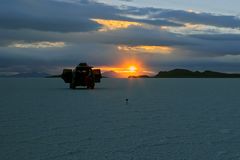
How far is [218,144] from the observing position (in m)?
17.9

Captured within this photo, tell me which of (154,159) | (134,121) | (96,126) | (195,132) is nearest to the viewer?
A: (154,159)

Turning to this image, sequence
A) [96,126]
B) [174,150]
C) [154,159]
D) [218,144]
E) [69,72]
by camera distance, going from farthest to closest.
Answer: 1. [69,72]
2. [96,126]
3. [218,144]
4. [174,150]
5. [154,159]

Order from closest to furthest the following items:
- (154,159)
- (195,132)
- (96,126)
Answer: (154,159) → (195,132) → (96,126)

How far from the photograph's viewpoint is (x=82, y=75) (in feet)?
232

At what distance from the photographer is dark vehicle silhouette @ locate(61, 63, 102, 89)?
70125 millimetres

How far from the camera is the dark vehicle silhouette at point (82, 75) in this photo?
230 feet

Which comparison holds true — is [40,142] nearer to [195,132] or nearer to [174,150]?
[174,150]

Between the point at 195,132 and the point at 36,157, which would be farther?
the point at 195,132

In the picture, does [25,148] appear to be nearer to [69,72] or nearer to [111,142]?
[111,142]

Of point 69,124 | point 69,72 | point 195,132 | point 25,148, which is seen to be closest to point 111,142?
point 25,148

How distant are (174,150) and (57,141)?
16.9 feet

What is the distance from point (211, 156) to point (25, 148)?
23.3ft

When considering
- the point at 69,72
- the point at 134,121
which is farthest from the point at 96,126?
the point at 69,72

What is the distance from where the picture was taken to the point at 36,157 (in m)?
15.1
